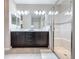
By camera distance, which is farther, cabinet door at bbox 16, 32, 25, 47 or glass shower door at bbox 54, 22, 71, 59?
cabinet door at bbox 16, 32, 25, 47

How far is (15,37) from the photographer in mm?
6914

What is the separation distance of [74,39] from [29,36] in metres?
5.31

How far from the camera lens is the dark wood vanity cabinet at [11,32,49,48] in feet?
22.9

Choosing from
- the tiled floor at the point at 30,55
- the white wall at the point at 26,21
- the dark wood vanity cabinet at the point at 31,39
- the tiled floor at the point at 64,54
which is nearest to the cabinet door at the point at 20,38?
the dark wood vanity cabinet at the point at 31,39

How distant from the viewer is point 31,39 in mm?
7023

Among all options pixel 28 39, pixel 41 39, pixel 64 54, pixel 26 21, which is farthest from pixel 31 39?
pixel 64 54

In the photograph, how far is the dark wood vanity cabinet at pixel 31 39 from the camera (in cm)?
696

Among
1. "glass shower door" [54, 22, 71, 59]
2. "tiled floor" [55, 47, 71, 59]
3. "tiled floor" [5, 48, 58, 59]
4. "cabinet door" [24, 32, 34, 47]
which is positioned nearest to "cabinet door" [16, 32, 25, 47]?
"cabinet door" [24, 32, 34, 47]

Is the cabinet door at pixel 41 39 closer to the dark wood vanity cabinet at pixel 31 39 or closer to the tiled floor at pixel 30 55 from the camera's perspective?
the dark wood vanity cabinet at pixel 31 39

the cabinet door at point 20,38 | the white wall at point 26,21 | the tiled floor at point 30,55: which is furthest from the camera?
the white wall at point 26,21

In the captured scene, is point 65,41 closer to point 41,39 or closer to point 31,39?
point 41,39

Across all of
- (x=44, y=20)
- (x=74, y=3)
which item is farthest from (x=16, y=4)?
(x=74, y=3)

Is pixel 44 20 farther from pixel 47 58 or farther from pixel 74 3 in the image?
pixel 74 3

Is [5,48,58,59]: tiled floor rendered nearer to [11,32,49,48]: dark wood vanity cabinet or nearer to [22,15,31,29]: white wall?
[11,32,49,48]: dark wood vanity cabinet
